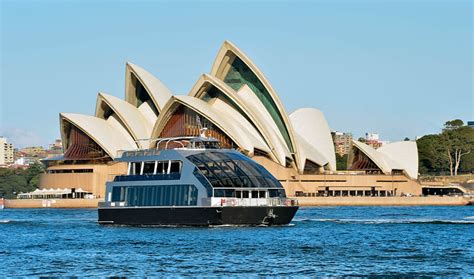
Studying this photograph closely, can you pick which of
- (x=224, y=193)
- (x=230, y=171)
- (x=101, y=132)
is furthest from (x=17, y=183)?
(x=224, y=193)

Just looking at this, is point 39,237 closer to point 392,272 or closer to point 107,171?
point 392,272

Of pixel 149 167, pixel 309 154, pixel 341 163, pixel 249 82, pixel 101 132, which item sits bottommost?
pixel 149 167

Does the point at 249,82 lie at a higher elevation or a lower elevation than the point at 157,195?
higher

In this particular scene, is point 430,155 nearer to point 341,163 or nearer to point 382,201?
point 341,163

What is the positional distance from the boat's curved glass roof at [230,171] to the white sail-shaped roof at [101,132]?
2254 inches

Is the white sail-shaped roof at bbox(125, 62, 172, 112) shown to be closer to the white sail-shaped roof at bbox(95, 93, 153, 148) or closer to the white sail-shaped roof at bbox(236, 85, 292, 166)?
the white sail-shaped roof at bbox(95, 93, 153, 148)

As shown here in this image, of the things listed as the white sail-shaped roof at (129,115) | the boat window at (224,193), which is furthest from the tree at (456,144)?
the boat window at (224,193)

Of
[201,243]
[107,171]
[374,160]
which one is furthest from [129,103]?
[201,243]

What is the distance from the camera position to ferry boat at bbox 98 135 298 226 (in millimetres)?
52875

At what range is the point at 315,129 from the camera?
122500 mm

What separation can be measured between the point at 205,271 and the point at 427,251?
11056 mm

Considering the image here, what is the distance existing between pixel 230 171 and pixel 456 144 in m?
103

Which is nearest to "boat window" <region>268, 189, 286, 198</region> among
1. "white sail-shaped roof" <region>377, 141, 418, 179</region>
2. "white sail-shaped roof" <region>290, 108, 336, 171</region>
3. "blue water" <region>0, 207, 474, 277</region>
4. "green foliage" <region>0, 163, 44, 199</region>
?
"blue water" <region>0, 207, 474, 277</region>

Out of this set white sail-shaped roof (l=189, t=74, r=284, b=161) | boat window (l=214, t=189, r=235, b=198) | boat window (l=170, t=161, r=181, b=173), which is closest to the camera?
boat window (l=214, t=189, r=235, b=198)
